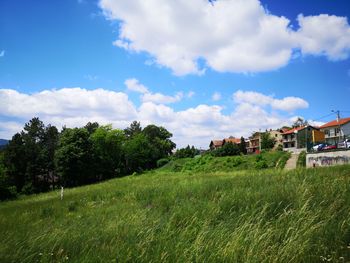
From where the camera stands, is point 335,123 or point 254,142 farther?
point 254,142

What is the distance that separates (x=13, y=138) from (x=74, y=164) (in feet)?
68.1

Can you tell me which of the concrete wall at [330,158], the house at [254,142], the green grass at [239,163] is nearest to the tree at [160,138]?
the house at [254,142]

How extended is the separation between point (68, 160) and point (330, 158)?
47.7 m

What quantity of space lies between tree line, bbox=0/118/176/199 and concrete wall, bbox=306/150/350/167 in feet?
147

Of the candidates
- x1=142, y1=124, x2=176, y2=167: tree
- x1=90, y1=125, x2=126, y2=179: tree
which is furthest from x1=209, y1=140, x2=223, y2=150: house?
x1=90, y1=125, x2=126, y2=179: tree

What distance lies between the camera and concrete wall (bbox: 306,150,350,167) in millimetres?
33875

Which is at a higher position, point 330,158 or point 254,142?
point 254,142

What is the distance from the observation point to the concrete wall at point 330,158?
33875 mm

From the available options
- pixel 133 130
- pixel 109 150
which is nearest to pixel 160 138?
pixel 133 130

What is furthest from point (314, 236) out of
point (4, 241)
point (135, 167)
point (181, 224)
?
point (135, 167)

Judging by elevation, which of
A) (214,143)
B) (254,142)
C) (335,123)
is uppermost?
(335,123)

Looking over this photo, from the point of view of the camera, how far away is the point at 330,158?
3619 cm

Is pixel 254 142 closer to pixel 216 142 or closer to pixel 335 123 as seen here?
pixel 216 142

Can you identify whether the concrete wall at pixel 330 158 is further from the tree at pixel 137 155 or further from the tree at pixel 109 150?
the tree at pixel 137 155
